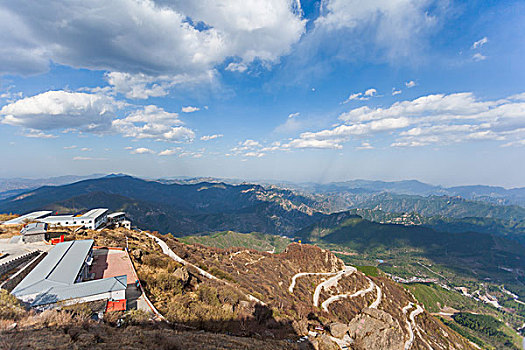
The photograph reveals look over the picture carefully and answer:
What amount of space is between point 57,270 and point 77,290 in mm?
5121

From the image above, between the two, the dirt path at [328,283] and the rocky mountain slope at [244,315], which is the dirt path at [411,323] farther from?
the dirt path at [328,283]

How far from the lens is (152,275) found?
22.5 m

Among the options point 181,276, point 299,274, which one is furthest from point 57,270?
point 299,274

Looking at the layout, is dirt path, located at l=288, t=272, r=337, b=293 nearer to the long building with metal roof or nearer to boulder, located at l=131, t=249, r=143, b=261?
boulder, located at l=131, t=249, r=143, b=261

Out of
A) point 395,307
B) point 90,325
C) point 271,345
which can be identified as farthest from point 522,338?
point 90,325

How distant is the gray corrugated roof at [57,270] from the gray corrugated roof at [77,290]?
0.87m

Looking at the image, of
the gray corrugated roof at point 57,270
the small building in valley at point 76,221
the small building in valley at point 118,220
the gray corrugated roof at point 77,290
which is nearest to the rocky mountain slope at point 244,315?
the gray corrugated roof at point 77,290

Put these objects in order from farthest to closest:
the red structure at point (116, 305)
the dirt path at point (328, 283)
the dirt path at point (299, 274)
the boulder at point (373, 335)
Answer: the dirt path at point (328, 283) < the dirt path at point (299, 274) < the boulder at point (373, 335) < the red structure at point (116, 305)

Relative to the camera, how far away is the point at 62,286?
15383 millimetres

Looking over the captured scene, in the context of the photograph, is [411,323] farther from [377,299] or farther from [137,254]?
[137,254]

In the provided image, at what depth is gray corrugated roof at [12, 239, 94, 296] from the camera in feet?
49.5

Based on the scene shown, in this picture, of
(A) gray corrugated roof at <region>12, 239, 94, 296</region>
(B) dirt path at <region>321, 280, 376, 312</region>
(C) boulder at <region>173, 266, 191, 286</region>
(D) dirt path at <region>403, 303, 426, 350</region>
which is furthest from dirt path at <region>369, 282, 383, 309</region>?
(A) gray corrugated roof at <region>12, 239, 94, 296</region>

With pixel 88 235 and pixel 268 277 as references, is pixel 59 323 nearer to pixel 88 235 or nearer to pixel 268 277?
pixel 88 235

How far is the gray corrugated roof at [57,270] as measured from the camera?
49.5 feet
